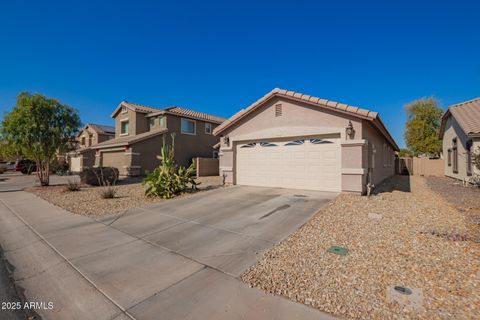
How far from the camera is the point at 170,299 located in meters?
2.60

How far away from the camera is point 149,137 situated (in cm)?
1797

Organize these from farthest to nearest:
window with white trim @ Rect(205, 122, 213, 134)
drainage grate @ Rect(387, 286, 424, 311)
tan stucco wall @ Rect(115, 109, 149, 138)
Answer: window with white trim @ Rect(205, 122, 213, 134), tan stucco wall @ Rect(115, 109, 149, 138), drainage grate @ Rect(387, 286, 424, 311)

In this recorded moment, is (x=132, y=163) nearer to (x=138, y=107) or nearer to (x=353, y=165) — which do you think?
(x=138, y=107)

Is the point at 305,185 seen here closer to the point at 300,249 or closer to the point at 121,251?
the point at 300,249

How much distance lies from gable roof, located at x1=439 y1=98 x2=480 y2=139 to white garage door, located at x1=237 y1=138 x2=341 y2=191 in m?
7.60

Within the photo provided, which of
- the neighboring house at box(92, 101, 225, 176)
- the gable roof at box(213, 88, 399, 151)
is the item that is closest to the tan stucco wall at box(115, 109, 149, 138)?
the neighboring house at box(92, 101, 225, 176)

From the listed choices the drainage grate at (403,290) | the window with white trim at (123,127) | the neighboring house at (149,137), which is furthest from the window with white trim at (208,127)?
the drainage grate at (403,290)

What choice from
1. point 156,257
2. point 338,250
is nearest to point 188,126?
point 156,257

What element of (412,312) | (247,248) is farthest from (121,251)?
(412,312)

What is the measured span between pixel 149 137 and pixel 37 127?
739 cm

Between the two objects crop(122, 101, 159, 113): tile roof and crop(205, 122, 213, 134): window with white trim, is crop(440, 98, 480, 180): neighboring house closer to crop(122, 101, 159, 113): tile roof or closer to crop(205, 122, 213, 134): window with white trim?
crop(205, 122, 213, 134): window with white trim

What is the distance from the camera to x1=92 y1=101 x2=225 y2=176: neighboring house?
1761 centimetres

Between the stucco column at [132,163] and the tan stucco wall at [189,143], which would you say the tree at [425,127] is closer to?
the tan stucco wall at [189,143]

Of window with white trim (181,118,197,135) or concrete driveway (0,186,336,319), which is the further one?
window with white trim (181,118,197,135)
